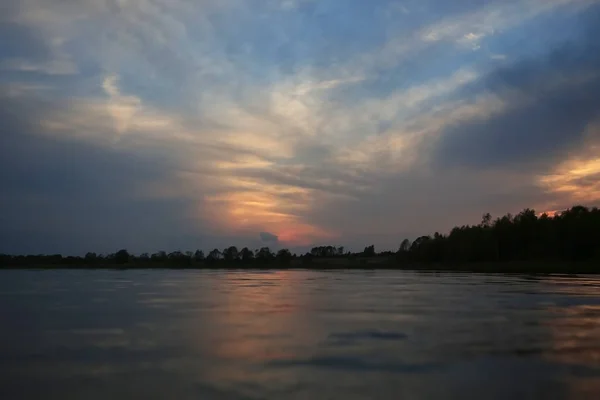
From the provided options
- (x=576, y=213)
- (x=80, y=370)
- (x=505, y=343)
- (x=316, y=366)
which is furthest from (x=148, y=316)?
(x=576, y=213)

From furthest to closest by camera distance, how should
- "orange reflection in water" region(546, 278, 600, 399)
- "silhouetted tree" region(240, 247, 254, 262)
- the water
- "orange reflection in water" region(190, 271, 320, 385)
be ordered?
"silhouetted tree" region(240, 247, 254, 262) < "orange reflection in water" region(190, 271, 320, 385) < "orange reflection in water" region(546, 278, 600, 399) < the water

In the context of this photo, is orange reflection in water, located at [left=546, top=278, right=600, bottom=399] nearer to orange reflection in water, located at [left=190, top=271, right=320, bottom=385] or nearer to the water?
the water

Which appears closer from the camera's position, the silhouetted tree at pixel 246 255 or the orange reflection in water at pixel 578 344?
the orange reflection in water at pixel 578 344

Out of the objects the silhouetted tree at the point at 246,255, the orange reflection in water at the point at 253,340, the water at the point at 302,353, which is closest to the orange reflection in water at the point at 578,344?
the water at the point at 302,353

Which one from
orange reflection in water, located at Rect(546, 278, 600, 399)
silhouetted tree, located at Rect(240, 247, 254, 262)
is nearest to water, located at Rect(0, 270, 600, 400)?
orange reflection in water, located at Rect(546, 278, 600, 399)

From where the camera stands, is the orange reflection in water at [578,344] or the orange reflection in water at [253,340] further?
the orange reflection in water at [253,340]

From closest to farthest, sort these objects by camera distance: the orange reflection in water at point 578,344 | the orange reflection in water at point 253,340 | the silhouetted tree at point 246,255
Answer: the orange reflection in water at point 578,344 → the orange reflection in water at point 253,340 → the silhouetted tree at point 246,255

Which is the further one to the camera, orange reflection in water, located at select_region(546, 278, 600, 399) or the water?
orange reflection in water, located at select_region(546, 278, 600, 399)

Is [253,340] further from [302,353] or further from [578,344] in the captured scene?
[578,344]

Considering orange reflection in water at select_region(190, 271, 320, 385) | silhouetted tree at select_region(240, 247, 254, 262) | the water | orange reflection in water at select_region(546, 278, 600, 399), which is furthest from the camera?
silhouetted tree at select_region(240, 247, 254, 262)

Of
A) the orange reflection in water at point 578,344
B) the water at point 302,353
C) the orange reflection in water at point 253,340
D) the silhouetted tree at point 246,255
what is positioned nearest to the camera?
the water at point 302,353

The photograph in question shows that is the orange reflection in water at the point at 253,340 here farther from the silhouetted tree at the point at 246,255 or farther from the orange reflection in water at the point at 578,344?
the silhouetted tree at the point at 246,255

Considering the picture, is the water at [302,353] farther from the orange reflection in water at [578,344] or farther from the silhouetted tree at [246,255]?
the silhouetted tree at [246,255]

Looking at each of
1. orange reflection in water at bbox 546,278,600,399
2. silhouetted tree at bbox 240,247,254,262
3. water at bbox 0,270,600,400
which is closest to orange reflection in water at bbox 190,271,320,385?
water at bbox 0,270,600,400
